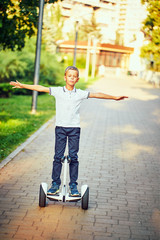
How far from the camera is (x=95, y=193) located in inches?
210

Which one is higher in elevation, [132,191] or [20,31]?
[20,31]

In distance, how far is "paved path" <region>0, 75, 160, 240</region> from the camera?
4.05 m

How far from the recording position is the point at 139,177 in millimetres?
6312

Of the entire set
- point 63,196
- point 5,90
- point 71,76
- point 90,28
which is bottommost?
point 63,196

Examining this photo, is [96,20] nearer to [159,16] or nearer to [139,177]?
[159,16]

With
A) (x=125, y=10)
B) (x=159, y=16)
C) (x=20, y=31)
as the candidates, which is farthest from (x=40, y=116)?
(x=125, y=10)

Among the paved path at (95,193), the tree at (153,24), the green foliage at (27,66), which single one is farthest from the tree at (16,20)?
the tree at (153,24)

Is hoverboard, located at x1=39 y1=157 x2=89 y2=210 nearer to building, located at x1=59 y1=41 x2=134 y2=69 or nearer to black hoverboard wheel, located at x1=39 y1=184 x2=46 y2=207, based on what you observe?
black hoverboard wheel, located at x1=39 y1=184 x2=46 y2=207

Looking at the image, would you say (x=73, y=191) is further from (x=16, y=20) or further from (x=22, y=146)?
(x=16, y=20)

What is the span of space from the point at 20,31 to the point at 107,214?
9107 mm

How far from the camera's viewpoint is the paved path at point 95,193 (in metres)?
4.05

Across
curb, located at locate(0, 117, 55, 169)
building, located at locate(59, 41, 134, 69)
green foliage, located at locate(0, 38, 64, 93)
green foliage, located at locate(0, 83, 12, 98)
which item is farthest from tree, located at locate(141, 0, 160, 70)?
building, located at locate(59, 41, 134, 69)

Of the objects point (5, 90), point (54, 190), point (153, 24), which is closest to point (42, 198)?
point (54, 190)

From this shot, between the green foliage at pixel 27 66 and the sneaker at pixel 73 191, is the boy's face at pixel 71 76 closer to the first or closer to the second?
the sneaker at pixel 73 191
